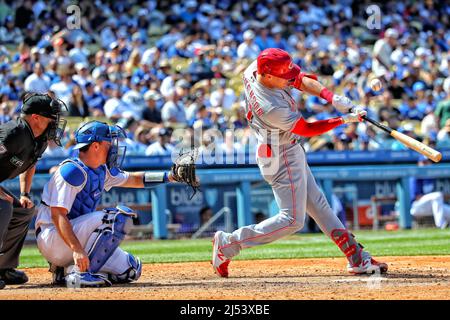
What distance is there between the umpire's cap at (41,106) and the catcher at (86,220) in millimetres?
240

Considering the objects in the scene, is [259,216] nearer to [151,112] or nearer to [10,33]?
[151,112]

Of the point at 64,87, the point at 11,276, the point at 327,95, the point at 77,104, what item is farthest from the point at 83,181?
the point at 64,87

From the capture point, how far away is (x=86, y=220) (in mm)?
5961

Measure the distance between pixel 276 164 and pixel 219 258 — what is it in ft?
2.89

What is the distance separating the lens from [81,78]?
15344 mm

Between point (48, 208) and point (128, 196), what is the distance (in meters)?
7.05

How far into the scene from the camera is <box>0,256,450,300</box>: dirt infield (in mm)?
5223

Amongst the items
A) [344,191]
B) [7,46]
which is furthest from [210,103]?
[7,46]

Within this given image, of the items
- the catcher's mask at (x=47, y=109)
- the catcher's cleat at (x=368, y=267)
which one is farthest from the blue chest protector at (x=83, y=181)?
the catcher's cleat at (x=368, y=267)

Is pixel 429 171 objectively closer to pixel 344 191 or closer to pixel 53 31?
pixel 344 191

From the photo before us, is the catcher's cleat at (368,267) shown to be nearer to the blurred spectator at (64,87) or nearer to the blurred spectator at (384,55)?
the blurred spectator at (64,87)

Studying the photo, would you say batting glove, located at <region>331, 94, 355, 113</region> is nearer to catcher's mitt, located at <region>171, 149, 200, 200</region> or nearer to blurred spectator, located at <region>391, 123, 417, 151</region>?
catcher's mitt, located at <region>171, 149, 200, 200</region>

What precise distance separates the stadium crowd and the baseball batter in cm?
701

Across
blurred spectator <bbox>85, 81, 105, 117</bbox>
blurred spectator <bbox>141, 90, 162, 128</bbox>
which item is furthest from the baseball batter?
blurred spectator <bbox>85, 81, 105, 117</bbox>
